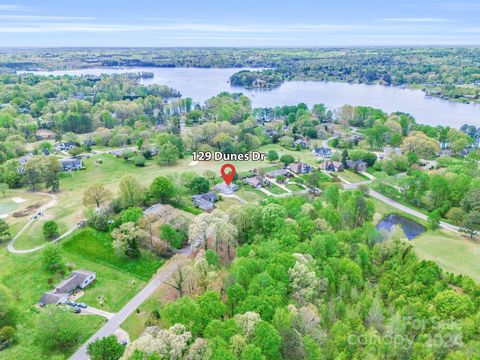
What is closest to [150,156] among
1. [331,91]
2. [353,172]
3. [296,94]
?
[353,172]

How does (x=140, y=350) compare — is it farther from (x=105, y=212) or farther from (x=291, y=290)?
(x=105, y=212)

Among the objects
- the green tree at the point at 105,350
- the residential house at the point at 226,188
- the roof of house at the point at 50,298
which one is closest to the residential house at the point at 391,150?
the residential house at the point at 226,188

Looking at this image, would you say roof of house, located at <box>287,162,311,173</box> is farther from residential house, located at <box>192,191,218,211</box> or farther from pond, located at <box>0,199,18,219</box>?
pond, located at <box>0,199,18,219</box>

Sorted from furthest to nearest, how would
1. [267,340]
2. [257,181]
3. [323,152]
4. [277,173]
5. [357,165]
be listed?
[323,152], [357,165], [277,173], [257,181], [267,340]

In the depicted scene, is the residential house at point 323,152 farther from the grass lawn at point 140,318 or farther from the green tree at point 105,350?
the green tree at point 105,350

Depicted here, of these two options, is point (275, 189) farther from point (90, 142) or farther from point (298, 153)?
point (90, 142)

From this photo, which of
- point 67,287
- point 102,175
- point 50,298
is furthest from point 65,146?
point 50,298
